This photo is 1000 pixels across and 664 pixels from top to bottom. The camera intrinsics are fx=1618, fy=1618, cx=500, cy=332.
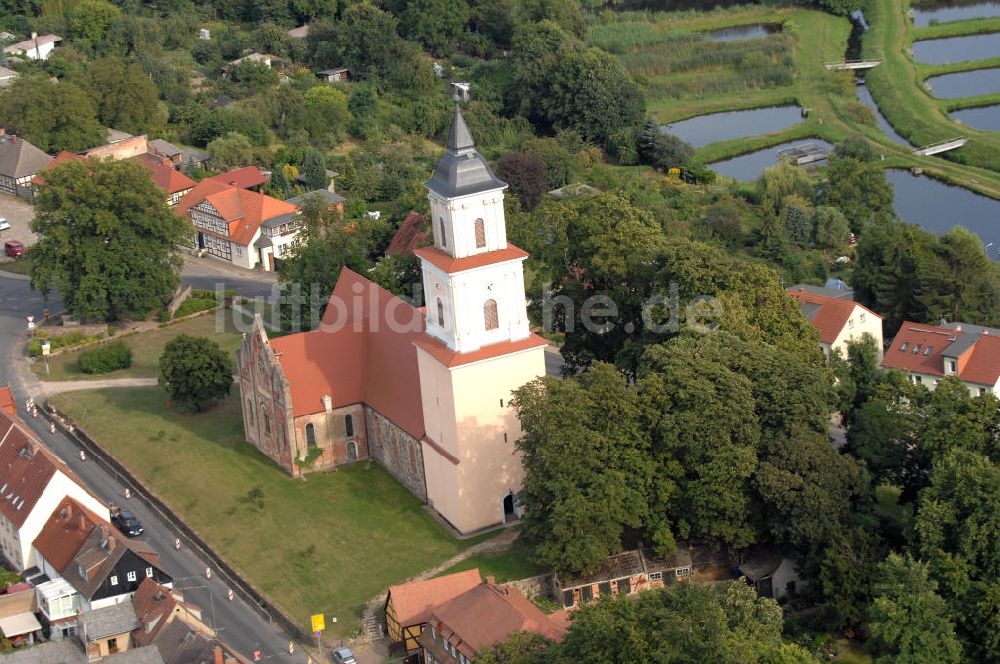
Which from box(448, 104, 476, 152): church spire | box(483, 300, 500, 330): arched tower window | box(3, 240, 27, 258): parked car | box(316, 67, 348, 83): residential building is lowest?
box(3, 240, 27, 258): parked car

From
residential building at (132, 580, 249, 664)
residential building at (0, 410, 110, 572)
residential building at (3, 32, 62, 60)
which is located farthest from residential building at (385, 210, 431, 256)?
residential building at (3, 32, 62, 60)

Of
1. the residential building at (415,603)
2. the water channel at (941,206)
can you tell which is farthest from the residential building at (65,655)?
the water channel at (941,206)

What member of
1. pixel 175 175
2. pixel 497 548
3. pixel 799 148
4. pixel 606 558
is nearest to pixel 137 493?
pixel 497 548

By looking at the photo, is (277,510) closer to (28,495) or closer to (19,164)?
(28,495)

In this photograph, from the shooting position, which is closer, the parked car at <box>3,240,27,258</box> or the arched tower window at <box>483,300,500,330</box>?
the arched tower window at <box>483,300,500,330</box>

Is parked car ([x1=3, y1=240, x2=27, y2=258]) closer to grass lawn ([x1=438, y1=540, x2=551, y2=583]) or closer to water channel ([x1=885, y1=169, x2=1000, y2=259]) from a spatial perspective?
grass lawn ([x1=438, y1=540, x2=551, y2=583])

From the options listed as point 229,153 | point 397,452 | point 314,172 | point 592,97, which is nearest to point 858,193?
point 592,97

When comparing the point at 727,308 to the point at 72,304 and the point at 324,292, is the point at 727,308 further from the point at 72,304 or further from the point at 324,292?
the point at 72,304
